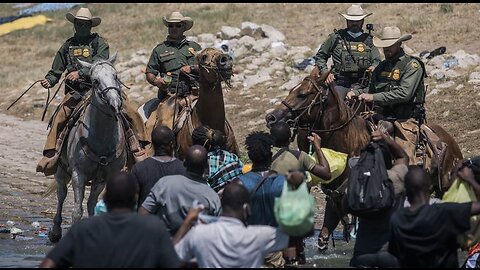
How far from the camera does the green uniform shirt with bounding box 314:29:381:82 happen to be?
1481cm

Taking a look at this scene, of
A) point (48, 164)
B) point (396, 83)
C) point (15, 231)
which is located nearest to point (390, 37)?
point (396, 83)

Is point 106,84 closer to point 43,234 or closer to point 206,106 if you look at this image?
point 206,106

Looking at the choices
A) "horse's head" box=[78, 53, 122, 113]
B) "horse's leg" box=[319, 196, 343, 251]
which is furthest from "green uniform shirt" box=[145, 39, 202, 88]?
"horse's leg" box=[319, 196, 343, 251]

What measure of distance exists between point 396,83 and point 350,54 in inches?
51.3

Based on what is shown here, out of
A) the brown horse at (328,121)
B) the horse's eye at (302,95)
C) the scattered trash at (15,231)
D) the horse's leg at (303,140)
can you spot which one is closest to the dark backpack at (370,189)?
the brown horse at (328,121)

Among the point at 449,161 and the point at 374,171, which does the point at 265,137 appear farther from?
the point at 449,161

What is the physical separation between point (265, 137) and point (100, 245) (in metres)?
2.88

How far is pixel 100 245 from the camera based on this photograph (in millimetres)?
7734

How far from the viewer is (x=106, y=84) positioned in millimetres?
13133

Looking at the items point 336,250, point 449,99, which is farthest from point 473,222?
point 449,99

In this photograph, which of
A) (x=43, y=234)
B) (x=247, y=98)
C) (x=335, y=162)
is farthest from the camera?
(x=247, y=98)

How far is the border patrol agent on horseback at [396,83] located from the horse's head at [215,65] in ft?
5.20

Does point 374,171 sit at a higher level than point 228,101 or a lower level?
higher

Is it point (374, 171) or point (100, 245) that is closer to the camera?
point (100, 245)
